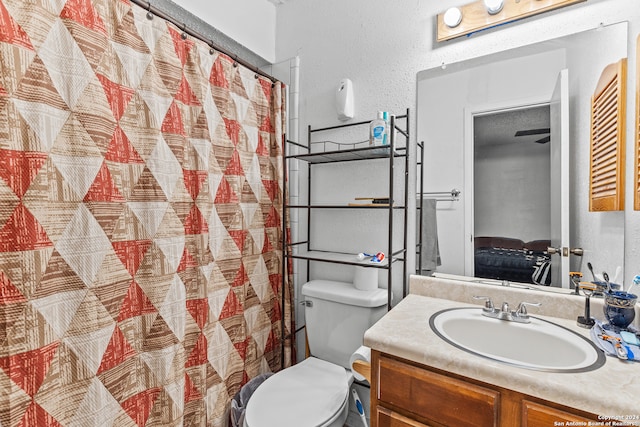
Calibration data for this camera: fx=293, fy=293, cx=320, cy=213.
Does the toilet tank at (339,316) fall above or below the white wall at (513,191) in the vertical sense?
below

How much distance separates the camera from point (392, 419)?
0.92 metres

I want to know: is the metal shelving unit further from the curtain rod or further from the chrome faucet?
the curtain rod

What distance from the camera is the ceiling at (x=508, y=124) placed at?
3.84 feet

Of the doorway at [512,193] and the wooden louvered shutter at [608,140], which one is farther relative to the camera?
the doorway at [512,193]

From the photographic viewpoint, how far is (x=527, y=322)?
1.04m

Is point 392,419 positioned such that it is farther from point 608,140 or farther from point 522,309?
point 608,140

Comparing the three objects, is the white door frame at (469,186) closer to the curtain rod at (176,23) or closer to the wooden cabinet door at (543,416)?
the wooden cabinet door at (543,416)

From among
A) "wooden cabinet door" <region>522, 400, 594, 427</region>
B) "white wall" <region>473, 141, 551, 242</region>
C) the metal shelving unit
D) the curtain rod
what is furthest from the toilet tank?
the curtain rod

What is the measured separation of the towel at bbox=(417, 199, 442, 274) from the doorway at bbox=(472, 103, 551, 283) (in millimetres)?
166

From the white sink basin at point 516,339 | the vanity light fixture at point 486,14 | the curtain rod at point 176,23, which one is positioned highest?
the vanity light fixture at point 486,14

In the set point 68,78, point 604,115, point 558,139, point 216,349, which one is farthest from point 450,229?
point 68,78

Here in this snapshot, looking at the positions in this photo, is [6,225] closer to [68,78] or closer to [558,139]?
[68,78]

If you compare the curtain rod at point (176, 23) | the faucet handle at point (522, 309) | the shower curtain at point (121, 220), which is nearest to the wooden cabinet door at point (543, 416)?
the faucet handle at point (522, 309)

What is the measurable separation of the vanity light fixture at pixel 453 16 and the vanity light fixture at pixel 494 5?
0.10 metres
